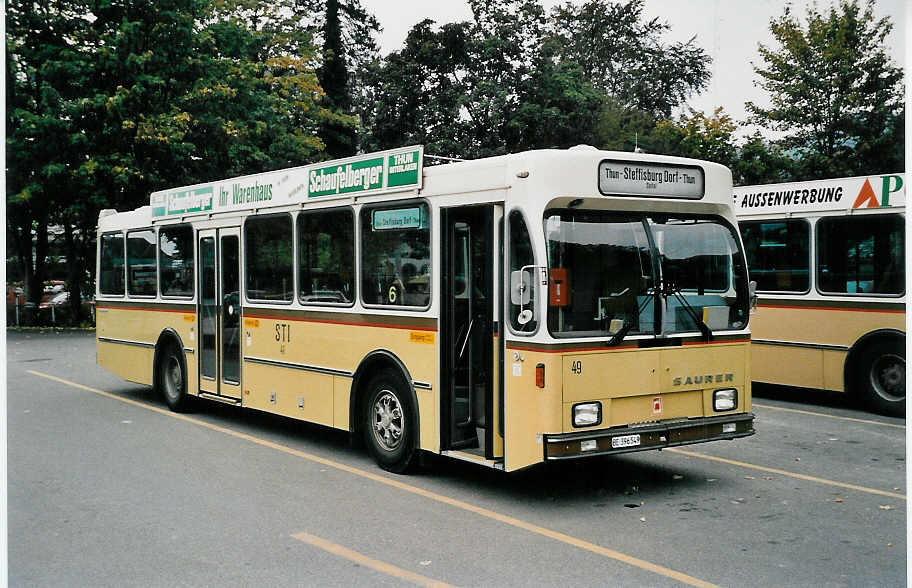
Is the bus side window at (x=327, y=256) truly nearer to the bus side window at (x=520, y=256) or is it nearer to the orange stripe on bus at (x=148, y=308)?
the bus side window at (x=520, y=256)

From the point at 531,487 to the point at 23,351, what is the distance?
1738 cm

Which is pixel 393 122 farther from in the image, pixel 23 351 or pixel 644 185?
pixel 644 185

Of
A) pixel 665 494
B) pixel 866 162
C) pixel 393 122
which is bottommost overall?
pixel 665 494

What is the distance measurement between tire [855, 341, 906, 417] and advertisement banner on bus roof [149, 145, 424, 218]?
685 centimetres

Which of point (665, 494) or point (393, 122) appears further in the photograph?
point (393, 122)

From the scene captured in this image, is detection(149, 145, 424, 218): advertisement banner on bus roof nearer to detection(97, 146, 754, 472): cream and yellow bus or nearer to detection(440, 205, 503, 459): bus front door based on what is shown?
detection(97, 146, 754, 472): cream and yellow bus

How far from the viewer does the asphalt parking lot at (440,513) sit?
19.4 ft

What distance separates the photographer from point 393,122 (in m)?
38.4

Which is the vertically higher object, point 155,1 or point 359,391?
point 155,1

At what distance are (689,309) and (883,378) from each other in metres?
5.45

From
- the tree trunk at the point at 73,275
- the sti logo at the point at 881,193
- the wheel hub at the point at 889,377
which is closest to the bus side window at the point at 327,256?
the sti logo at the point at 881,193

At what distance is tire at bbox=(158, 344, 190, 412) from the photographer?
12594 mm

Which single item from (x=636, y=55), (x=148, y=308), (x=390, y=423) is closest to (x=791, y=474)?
(x=390, y=423)

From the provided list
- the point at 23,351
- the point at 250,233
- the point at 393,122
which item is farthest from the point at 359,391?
the point at 393,122
